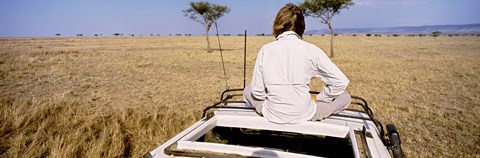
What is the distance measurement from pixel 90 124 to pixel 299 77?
10.8 ft

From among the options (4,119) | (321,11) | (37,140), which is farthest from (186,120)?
(321,11)

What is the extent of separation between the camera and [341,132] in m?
1.88

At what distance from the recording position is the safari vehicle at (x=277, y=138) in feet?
5.23

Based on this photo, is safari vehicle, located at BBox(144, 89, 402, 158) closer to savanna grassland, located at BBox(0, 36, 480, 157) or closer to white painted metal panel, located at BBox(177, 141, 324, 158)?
white painted metal panel, located at BBox(177, 141, 324, 158)

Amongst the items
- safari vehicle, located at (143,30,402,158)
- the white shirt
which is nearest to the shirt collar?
the white shirt

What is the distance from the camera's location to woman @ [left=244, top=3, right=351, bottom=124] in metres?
2.06

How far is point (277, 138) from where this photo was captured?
288 centimetres

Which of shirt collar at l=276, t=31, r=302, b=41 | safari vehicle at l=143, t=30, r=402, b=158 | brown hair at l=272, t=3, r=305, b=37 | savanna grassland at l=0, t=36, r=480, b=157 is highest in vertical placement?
brown hair at l=272, t=3, r=305, b=37

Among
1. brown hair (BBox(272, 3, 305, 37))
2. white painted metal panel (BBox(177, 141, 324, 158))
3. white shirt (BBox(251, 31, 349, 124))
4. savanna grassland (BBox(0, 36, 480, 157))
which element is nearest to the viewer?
white painted metal panel (BBox(177, 141, 324, 158))

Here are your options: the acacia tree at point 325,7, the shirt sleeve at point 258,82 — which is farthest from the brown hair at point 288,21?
the acacia tree at point 325,7

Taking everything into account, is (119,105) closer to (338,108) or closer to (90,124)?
(90,124)

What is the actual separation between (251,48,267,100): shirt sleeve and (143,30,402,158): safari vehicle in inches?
5.7

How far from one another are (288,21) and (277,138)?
1201mm

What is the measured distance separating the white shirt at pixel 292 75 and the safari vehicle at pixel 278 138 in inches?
5.2
